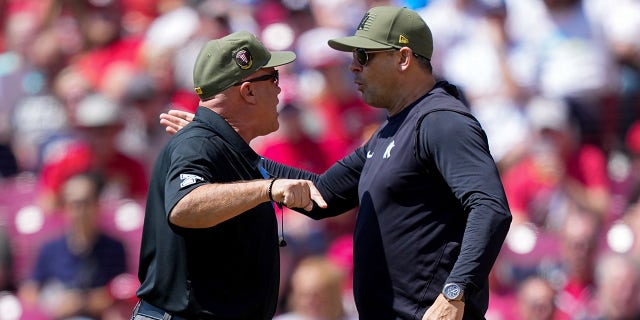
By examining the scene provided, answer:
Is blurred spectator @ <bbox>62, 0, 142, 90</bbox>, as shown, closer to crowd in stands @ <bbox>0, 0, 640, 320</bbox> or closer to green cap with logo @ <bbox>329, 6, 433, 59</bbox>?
crowd in stands @ <bbox>0, 0, 640, 320</bbox>

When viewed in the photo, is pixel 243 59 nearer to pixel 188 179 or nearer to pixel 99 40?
pixel 188 179

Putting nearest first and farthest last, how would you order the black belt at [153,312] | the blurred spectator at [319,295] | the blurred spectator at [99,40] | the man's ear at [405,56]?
the black belt at [153,312]
the man's ear at [405,56]
the blurred spectator at [319,295]
the blurred spectator at [99,40]

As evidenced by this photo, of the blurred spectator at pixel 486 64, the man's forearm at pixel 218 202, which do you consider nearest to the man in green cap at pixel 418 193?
the man's forearm at pixel 218 202

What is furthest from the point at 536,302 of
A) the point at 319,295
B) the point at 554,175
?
the point at 319,295

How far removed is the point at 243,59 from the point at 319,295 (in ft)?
7.99

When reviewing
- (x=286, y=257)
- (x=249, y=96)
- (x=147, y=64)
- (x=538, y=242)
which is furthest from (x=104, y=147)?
(x=249, y=96)

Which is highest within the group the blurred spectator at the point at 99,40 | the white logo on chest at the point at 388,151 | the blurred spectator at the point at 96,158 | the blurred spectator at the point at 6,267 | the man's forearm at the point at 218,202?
the man's forearm at the point at 218,202

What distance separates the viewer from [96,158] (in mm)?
7383

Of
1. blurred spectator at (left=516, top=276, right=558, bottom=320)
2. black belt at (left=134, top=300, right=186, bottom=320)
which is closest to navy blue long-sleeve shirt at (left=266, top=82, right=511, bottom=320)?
black belt at (left=134, top=300, right=186, bottom=320)

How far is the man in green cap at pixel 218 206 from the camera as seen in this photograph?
12.4ft

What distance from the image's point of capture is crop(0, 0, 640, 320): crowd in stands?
6.70 metres

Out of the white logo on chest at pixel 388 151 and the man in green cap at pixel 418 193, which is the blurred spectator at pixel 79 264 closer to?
the man in green cap at pixel 418 193

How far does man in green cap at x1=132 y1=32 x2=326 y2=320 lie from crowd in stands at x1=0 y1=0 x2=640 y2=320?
2257mm

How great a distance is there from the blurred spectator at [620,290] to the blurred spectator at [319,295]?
4.86 feet
